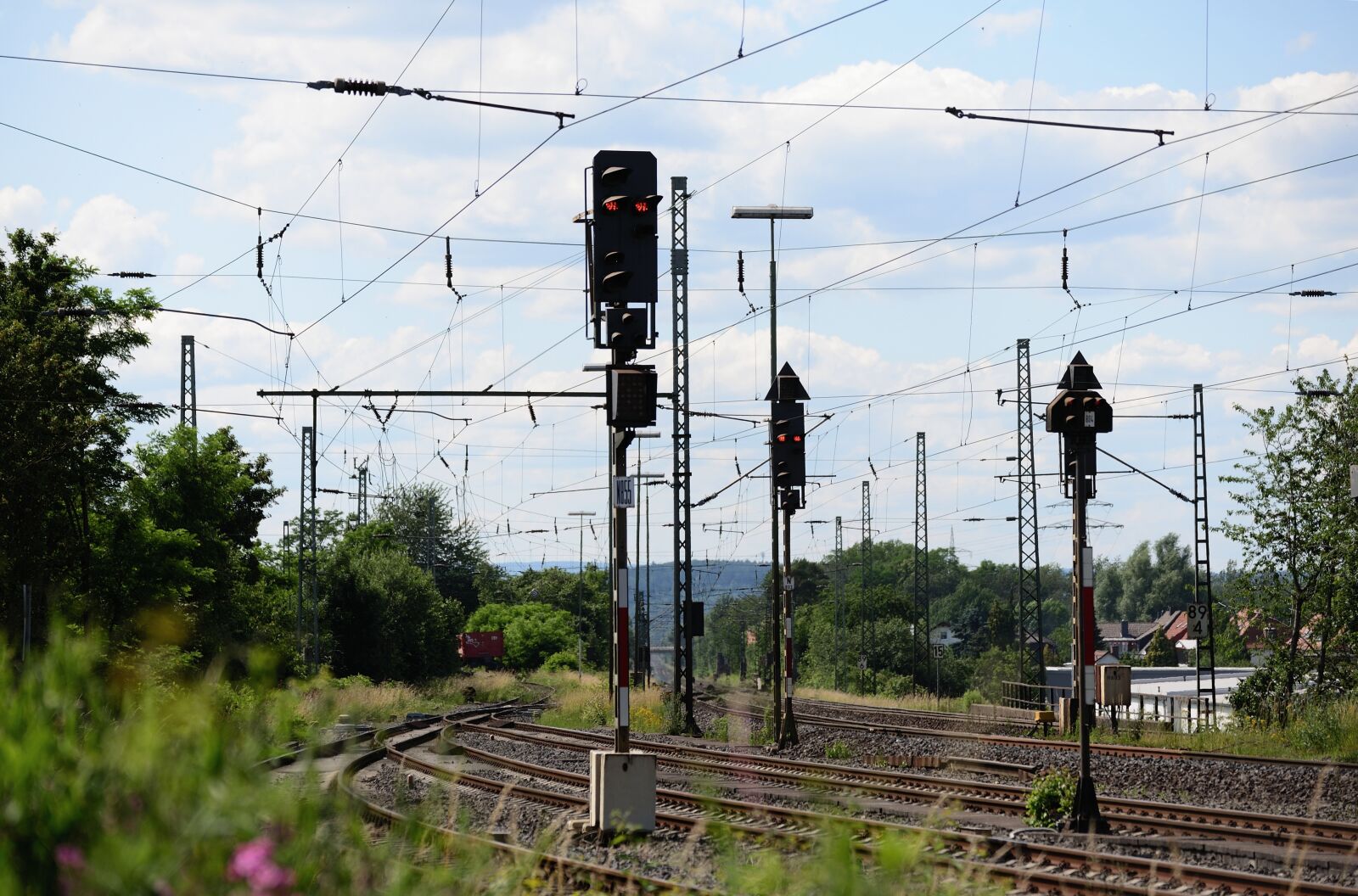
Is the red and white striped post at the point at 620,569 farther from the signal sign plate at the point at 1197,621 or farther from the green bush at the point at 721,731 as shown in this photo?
the signal sign plate at the point at 1197,621

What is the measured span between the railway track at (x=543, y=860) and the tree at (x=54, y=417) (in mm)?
6504

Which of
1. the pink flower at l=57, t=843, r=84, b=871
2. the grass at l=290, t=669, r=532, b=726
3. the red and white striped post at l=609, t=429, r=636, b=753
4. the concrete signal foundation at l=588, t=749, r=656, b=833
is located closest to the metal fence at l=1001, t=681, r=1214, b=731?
the grass at l=290, t=669, r=532, b=726

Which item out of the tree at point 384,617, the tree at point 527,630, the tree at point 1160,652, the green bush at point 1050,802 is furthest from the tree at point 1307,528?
the tree at point 1160,652

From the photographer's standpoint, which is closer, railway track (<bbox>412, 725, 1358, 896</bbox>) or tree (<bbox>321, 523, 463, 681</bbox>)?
railway track (<bbox>412, 725, 1358, 896</bbox>)

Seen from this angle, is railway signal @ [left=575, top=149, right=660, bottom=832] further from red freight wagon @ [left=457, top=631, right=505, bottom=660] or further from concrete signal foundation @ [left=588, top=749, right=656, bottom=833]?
red freight wagon @ [left=457, top=631, right=505, bottom=660]

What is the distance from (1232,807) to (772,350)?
1387 cm

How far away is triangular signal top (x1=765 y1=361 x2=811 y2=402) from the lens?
26859 mm

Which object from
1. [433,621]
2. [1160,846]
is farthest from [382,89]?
[433,621]

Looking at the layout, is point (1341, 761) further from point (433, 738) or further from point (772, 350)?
point (433, 738)

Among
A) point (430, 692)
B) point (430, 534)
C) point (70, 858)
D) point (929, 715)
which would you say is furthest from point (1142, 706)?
point (430, 534)

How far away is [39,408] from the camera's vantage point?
2961 cm

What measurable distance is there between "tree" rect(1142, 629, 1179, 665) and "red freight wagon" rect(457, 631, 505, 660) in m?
72.6

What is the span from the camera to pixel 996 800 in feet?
60.9

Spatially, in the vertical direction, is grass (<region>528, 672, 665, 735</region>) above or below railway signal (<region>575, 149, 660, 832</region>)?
below
